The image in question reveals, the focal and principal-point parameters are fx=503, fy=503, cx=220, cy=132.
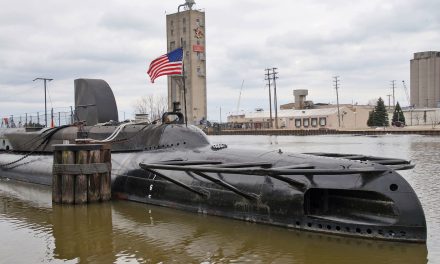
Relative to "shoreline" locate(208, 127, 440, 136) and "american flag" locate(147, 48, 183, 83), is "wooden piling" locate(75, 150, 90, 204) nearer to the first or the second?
"american flag" locate(147, 48, 183, 83)

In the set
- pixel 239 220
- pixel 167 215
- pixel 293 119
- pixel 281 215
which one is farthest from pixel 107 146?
pixel 293 119

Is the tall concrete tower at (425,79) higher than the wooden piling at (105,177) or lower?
higher

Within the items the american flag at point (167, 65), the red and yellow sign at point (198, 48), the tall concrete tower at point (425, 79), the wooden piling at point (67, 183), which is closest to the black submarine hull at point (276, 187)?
→ the wooden piling at point (67, 183)

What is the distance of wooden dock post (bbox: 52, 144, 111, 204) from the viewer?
13.1 meters

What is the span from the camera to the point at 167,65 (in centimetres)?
1755

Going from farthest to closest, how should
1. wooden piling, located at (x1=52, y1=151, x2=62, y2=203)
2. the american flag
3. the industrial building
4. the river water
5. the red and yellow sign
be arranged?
1. the red and yellow sign
2. the industrial building
3. the american flag
4. wooden piling, located at (x1=52, y1=151, x2=62, y2=203)
5. the river water

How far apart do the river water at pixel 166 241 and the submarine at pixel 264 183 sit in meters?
0.25

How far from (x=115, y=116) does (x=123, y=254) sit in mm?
10950

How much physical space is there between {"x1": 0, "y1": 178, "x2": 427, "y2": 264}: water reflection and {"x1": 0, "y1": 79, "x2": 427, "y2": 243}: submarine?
26 centimetres

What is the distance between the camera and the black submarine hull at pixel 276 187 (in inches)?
349

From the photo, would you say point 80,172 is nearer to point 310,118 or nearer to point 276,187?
point 276,187

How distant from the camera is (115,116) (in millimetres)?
19062

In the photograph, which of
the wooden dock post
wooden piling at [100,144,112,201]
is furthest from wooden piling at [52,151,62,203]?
wooden piling at [100,144,112,201]

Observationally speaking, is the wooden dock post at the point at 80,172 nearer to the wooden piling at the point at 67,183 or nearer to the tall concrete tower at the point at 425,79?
the wooden piling at the point at 67,183
